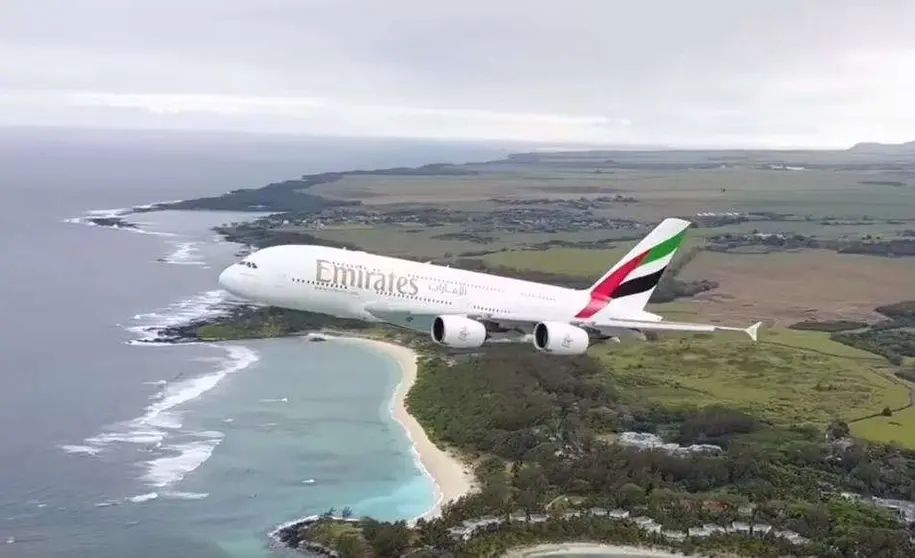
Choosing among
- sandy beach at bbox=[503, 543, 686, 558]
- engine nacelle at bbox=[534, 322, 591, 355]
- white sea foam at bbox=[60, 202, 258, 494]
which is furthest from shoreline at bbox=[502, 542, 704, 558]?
white sea foam at bbox=[60, 202, 258, 494]

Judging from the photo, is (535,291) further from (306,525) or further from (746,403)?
(746,403)

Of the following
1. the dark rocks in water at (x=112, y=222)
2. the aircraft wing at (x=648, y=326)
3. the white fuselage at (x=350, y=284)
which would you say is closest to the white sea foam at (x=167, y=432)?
the white fuselage at (x=350, y=284)

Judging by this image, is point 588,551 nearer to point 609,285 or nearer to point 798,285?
point 609,285

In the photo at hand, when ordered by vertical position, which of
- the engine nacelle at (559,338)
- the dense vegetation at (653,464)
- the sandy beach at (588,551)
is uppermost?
the engine nacelle at (559,338)

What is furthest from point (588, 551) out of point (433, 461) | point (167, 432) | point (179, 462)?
point (167, 432)

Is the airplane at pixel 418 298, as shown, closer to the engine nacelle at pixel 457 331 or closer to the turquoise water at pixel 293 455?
the engine nacelle at pixel 457 331

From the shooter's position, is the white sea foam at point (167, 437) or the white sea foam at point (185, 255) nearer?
the white sea foam at point (167, 437)
